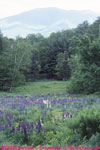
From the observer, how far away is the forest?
5.75 meters

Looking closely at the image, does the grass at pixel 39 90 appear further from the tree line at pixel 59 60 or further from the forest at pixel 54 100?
the tree line at pixel 59 60

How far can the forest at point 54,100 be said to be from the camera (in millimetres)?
5750

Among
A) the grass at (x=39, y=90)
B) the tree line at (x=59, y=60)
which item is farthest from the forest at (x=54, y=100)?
the grass at (x=39, y=90)

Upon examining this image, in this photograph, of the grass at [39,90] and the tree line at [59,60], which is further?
the grass at [39,90]

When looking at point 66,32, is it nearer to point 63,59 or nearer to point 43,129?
point 63,59

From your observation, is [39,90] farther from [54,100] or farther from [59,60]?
[54,100]

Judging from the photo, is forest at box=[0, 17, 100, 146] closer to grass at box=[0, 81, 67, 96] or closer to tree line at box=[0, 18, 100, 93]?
tree line at box=[0, 18, 100, 93]

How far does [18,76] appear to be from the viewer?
33.8 meters

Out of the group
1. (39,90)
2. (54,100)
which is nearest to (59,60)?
(39,90)

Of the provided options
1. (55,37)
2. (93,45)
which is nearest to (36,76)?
(55,37)

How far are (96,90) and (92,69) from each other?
2368 mm

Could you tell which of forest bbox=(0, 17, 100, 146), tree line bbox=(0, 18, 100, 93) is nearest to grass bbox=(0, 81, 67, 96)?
forest bbox=(0, 17, 100, 146)

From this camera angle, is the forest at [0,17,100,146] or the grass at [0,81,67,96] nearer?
the forest at [0,17,100,146]

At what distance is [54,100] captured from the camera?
12.3 m
